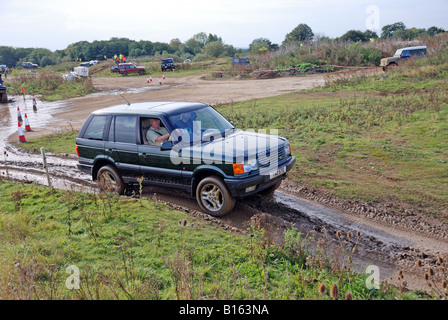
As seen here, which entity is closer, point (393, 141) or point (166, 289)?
point (166, 289)

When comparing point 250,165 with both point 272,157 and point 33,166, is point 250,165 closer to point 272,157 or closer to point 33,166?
point 272,157

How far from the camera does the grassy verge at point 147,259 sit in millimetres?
3990

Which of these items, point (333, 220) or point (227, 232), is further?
point (333, 220)

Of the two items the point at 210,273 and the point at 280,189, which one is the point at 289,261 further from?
the point at 280,189

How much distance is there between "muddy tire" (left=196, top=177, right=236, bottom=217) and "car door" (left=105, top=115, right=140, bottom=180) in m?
1.66

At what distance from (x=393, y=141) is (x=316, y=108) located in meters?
5.21

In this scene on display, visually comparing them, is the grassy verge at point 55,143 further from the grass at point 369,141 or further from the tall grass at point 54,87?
the tall grass at point 54,87

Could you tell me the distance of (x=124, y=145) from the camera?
309 inches

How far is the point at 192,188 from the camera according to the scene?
23.3 ft

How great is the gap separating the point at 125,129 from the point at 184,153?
1.64 meters

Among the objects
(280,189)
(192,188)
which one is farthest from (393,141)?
(192,188)

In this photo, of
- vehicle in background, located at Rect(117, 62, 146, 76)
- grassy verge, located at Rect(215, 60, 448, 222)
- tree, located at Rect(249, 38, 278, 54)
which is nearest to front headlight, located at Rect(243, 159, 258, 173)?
grassy verge, located at Rect(215, 60, 448, 222)

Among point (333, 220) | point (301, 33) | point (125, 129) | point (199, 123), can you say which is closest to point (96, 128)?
point (125, 129)
